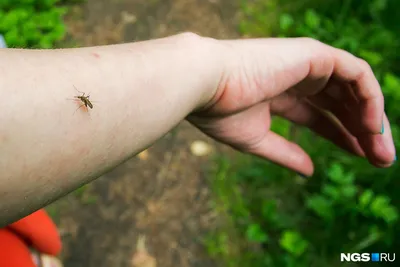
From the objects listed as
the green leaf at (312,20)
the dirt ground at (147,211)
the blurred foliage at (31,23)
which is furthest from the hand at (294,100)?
the blurred foliage at (31,23)

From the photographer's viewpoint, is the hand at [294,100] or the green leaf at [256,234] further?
the green leaf at [256,234]

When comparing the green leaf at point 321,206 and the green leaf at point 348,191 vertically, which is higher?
the green leaf at point 348,191

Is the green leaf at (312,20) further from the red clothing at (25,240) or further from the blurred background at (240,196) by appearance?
the red clothing at (25,240)

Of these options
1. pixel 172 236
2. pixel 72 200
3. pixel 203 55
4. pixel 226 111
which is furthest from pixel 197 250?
pixel 203 55

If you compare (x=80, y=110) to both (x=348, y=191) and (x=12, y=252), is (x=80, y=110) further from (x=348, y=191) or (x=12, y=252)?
(x=348, y=191)

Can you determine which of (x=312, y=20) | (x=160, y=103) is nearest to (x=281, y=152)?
(x=160, y=103)

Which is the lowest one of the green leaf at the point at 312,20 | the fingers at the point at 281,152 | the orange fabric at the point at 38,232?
the green leaf at the point at 312,20

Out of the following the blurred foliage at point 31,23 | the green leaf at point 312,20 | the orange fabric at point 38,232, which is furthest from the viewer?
the green leaf at point 312,20

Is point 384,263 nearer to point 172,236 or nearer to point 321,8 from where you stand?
point 172,236
